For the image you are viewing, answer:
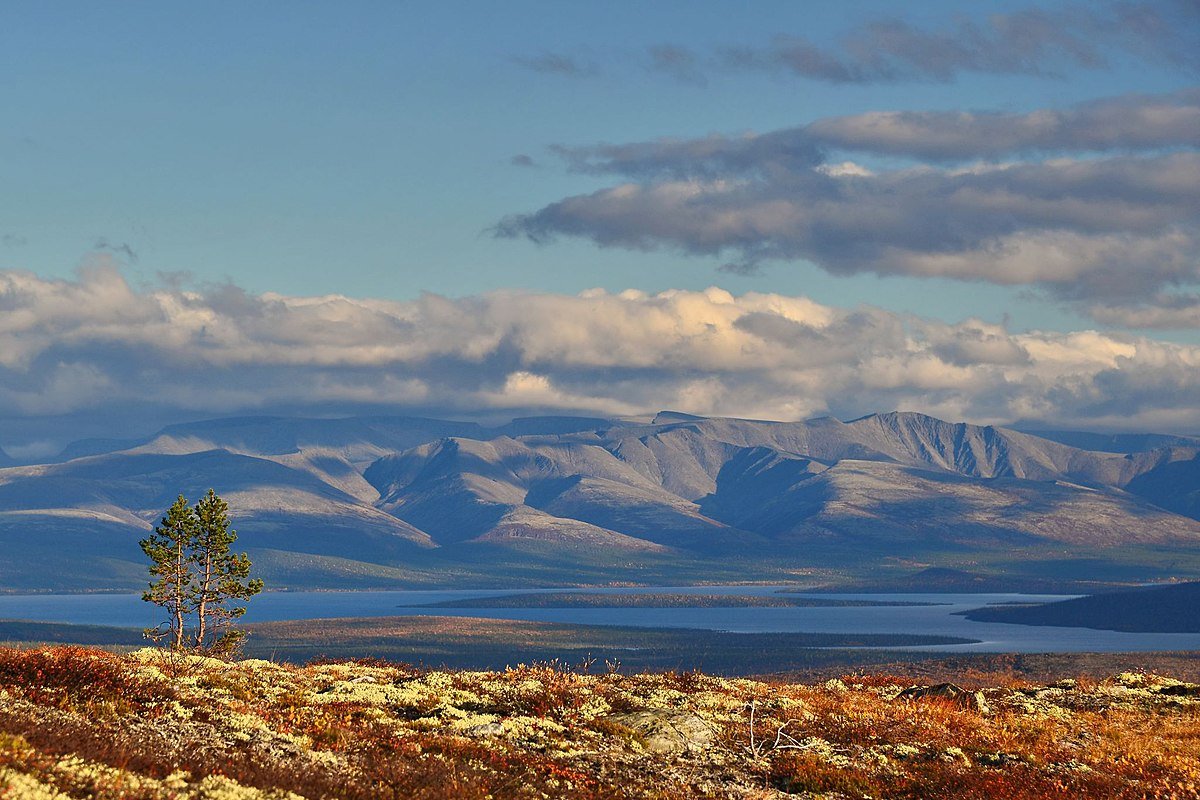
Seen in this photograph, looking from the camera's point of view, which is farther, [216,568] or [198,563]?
[216,568]

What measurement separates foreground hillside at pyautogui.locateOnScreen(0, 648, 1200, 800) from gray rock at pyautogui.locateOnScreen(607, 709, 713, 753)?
0.08 m

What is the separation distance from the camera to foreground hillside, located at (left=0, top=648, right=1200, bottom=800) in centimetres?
2144

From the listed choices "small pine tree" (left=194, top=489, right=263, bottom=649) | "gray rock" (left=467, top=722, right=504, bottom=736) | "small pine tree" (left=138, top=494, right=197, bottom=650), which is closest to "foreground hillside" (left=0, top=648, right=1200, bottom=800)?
"gray rock" (left=467, top=722, right=504, bottom=736)

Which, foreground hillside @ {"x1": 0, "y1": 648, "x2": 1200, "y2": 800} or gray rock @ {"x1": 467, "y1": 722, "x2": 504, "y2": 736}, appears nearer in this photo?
foreground hillside @ {"x1": 0, "y1": 648, "x2": 1200, "y2": 800}

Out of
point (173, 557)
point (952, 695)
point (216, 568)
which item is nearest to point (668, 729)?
point (952, 695)

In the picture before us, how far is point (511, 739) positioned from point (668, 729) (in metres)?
Answer: 4.03

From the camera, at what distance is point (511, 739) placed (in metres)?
28.0

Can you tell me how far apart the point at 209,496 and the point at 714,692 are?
5639 centimetres

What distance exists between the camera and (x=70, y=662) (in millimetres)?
27141

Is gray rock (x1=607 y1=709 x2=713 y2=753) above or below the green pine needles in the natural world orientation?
below

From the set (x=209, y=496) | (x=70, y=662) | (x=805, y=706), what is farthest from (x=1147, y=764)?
(x=209, y=496)

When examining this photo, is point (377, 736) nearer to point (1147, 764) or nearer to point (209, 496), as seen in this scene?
point (1147, 764)

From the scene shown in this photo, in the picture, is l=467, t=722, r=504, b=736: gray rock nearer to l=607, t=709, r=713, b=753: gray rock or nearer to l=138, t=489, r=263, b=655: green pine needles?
l=607, t=709, r=713, b=753: gray rock

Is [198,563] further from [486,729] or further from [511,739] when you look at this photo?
[511,739]
